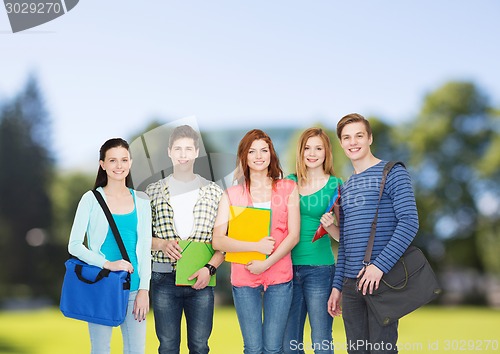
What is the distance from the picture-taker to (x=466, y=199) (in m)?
23.2

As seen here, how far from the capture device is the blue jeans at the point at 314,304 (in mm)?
3797

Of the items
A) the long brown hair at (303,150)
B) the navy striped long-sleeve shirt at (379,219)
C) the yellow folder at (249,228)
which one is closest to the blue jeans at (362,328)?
the navy striped long-sleeve shirt at (379,219)

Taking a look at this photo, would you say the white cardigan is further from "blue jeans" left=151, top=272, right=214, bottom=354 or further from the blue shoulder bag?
"blue jeans" left=151, top=272, right=214, bottom=354

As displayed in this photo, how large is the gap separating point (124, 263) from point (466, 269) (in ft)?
70.8

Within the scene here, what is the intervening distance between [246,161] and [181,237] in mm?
662

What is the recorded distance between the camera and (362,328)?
140 inches

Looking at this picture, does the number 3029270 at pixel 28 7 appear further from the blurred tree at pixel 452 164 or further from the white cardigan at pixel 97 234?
the blurred tree at pixel 452 164

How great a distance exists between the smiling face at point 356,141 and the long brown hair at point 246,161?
1.56 feet

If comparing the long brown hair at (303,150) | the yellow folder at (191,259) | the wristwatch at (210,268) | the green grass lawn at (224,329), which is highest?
the long brown hair at (303,150)

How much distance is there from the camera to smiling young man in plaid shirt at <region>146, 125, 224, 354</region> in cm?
374

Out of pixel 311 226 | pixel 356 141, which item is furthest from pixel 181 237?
pixel 356 141

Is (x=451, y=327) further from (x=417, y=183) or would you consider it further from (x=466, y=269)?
(x=417, y=183)

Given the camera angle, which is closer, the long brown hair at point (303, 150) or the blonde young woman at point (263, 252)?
the blonde young woman at point (263, 252)

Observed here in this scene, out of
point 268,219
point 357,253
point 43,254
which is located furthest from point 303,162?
point 43,254
